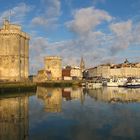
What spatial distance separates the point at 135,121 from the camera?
19203 millimetres

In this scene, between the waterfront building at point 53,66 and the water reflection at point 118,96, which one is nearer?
the water reflection at point 118,96

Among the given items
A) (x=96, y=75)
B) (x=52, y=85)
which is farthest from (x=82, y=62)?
(x=52, y=85)

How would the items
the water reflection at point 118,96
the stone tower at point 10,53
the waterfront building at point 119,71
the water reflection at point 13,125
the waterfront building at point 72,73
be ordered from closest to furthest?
the water reflection at point 13,125
the water reflection at point 118,96
the stone tower at point 10,53
the waterfront building at point 72,73
the waterfront building at point 119,71

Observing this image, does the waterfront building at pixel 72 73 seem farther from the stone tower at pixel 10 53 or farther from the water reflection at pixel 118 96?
the water reflection at pixel 118 96

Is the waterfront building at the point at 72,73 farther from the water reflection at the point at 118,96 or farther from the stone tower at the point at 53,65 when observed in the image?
the water reflection at the point at 118,96

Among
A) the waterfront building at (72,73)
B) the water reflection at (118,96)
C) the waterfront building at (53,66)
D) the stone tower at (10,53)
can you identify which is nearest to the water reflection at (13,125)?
the water reflection at (118,96)

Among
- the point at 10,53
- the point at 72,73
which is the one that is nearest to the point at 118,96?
the point at 10,53

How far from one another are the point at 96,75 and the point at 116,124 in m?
121

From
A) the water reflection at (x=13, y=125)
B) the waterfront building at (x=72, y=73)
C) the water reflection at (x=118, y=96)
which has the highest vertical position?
the waterfront building at (x=72, y=73)

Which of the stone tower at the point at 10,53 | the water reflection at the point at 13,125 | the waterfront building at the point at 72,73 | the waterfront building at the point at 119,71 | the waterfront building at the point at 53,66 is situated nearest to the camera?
the water reflection at the point at 13,125

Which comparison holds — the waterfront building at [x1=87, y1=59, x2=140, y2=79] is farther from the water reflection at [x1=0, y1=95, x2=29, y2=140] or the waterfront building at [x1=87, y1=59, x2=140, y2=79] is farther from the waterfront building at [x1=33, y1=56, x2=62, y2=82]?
the water reflection at [x1=0, y1=95, x2=29, y2=140]

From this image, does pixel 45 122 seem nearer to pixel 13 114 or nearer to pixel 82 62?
pixel 13 114

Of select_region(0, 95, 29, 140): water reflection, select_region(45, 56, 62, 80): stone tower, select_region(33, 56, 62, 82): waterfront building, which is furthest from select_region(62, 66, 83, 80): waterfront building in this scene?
select_region(0, 95, 29, 140): water reflection

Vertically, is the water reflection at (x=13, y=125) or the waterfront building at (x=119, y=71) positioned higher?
the waterfront building at (x=119, y=71)
